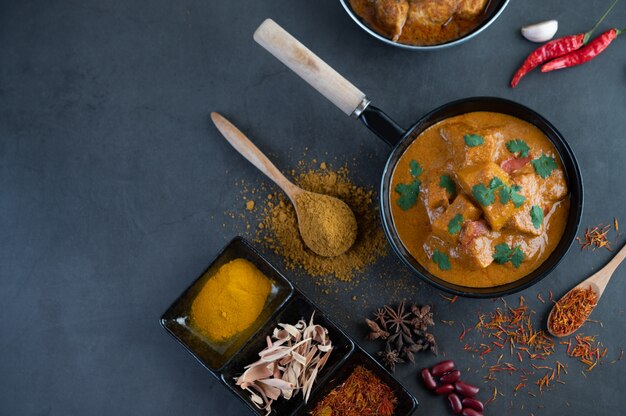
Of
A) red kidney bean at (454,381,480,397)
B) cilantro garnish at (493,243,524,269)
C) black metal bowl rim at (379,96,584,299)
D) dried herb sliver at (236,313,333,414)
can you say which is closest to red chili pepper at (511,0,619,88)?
black metal bowl rim at (379,96,584,299)

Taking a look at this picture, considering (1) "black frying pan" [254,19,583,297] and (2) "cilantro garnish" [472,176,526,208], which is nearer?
(2) "cilantro garnish" [472,176,526,208]

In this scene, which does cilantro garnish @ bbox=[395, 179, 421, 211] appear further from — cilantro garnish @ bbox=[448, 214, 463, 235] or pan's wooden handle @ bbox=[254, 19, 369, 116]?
pan's wooden handle @ bbox=[254, 19, 369, 116]

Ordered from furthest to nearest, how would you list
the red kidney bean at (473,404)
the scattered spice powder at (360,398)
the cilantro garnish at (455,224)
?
the red kidney bean at (473,404) → the scattered spice powder at (360,398) → the cilantro garnish at (455,224)

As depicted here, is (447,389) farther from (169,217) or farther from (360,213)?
(169,217)

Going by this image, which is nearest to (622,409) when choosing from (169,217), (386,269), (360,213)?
(386,269)

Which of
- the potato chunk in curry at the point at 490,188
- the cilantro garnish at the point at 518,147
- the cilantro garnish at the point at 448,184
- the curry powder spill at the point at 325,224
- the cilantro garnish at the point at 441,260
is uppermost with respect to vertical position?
the cilantro garnish at the point at 518,147

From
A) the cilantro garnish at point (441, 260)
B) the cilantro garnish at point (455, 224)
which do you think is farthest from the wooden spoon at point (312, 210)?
the cilantro garnish at point (455, 224)

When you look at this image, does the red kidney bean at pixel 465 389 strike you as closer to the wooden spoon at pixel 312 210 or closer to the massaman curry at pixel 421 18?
the wooden spoon at pixel 312 210
